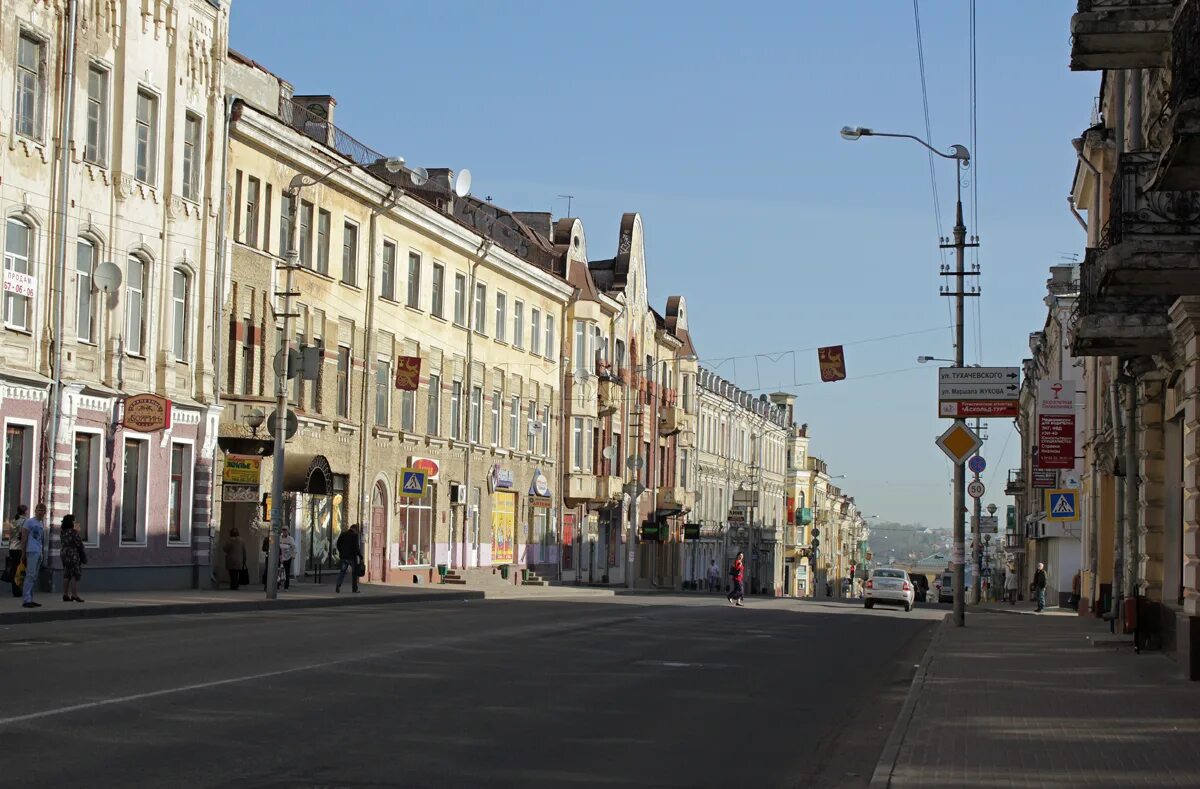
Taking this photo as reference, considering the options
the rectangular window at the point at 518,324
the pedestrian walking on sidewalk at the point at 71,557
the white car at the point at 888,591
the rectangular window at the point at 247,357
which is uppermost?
the rectangular window at the point at 518,324

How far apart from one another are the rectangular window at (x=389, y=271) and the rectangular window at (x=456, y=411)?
5898 mm

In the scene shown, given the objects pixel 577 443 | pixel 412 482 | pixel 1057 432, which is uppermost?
pixel 577 443

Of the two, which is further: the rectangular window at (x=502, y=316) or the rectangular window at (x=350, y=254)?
the rectangular window at (x=502, y=316)

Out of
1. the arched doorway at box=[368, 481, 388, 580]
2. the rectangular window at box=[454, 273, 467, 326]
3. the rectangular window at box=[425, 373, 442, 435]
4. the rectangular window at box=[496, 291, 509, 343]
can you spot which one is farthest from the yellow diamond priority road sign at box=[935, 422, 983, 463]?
the rectangular window at box=[496, 291, 509, 343]

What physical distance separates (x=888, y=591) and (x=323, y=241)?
67.2ft

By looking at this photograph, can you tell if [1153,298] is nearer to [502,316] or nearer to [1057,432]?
[1057,432]

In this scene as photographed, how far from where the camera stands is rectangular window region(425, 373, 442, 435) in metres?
51.0

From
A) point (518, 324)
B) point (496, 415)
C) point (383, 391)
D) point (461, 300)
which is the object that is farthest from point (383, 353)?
point (518, 324)

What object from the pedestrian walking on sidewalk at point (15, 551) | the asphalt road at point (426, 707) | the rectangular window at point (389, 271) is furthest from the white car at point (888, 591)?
the pedestrian walking on sidewalk at point (15, 551)

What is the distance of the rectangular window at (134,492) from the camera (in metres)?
34.9

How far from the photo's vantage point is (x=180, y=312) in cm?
3675

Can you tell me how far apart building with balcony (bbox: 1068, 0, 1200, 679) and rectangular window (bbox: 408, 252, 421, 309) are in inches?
957

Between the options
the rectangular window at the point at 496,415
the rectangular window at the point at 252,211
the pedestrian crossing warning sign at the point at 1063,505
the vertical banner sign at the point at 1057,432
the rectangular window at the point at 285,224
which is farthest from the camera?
the rectangular window at the point at 496,415

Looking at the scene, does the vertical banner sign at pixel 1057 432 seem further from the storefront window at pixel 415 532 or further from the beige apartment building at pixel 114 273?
the beige apartment building at pixel 114 273
